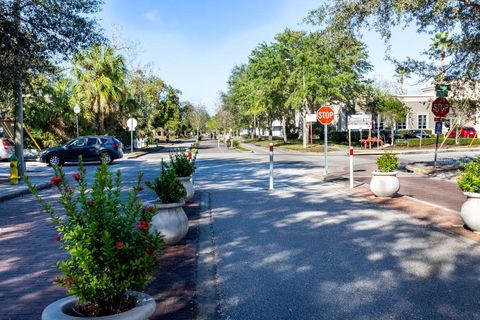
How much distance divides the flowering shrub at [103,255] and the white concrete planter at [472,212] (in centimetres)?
570

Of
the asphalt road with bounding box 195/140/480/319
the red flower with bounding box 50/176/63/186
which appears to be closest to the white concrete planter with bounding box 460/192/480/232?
the asphalt road with bounding box 195/140/480/319

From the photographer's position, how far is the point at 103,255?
3334 millimetres

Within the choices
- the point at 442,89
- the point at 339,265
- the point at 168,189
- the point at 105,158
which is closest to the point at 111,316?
the point at 105,158

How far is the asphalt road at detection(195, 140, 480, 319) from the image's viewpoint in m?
4.43

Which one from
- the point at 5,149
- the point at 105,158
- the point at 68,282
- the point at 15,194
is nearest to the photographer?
the point at 68,282

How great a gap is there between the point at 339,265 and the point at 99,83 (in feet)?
117

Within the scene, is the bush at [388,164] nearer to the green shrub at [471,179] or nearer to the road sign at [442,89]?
the green shrub at [471,179]

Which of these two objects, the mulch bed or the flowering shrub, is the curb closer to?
the mulch bed

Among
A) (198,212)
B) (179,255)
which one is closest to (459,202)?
(198,212)

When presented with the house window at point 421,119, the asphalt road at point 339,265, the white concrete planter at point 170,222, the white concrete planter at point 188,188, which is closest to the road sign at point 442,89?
the asphalt road at point 339,265

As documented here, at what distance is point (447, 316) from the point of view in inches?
165

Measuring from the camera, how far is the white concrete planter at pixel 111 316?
10.2ft

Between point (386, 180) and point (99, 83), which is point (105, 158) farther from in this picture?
point (99, 83)

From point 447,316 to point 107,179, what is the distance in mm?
3086
